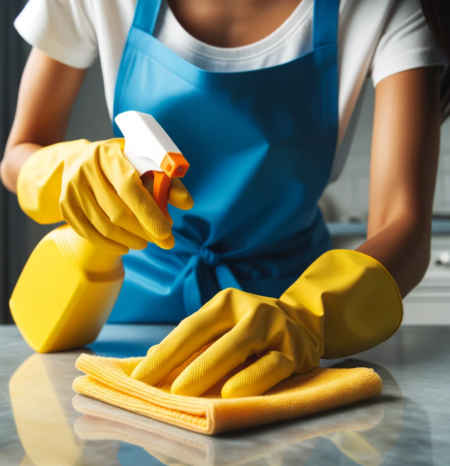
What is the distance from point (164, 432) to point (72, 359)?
1.04 ft

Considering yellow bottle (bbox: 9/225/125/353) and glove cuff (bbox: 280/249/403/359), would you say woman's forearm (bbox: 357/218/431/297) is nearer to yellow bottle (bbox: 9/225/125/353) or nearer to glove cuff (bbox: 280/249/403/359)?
glove cuff (bbox: 280/249/403/359)

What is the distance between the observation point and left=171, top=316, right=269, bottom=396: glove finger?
445 millimetres

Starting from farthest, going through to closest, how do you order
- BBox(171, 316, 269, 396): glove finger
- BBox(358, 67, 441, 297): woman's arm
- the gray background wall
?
1. the gray background wall
2. BBox(358, 67, 441, 297): woman's arm
3. BBox(171, 316, 269, 396): glove finger

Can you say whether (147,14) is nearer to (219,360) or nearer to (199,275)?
(199,275)

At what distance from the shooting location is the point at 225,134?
36.3 inches

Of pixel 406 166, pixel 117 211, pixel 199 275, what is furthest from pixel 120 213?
pixel 406 166

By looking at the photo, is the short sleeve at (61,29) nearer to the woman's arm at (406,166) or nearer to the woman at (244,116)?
the woman at (244,116)

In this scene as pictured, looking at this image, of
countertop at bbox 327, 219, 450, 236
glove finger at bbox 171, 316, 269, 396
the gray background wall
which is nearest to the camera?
glove finger at bbox 171, 316, 269, 396

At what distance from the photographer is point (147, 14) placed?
93cm

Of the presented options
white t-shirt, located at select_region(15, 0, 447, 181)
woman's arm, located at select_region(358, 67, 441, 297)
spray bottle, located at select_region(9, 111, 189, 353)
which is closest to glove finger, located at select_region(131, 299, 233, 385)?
spray bottle, located at select_region(9, 111, 189, 353)

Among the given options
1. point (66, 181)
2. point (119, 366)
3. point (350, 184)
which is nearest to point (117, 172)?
point (66, 181)

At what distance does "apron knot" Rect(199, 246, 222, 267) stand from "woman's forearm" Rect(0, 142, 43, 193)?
35cm

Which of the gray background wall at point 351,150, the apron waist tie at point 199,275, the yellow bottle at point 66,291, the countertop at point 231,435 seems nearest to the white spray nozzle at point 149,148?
the yellow bottle at point 66,291

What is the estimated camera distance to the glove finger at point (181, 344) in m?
0.47
